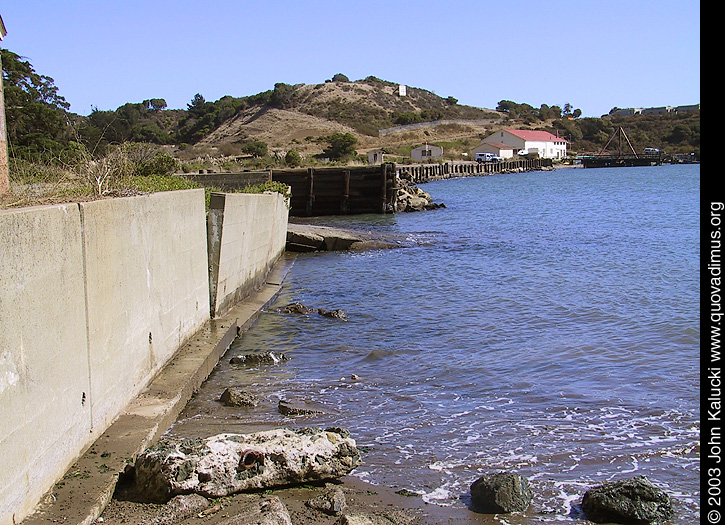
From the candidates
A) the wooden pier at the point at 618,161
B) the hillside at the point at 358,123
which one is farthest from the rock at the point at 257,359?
the wooden pier at the point at 618,161

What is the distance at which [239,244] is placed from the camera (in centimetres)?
1285

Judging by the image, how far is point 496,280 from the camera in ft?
58.9

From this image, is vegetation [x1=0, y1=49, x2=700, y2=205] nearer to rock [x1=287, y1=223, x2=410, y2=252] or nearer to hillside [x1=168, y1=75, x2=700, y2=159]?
hillside [x1=168, y1=75, x2=700, y2=159]

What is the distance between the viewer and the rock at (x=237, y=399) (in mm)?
7969

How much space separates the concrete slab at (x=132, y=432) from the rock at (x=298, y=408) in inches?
41.8

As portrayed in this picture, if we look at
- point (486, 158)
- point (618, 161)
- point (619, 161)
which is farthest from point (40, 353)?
point (619, 161)

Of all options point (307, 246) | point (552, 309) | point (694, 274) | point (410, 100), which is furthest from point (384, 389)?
point (410, 100)

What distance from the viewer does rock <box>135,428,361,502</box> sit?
5145 millimetres

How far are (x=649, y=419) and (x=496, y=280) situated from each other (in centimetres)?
1029

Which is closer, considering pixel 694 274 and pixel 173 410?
pixel 173 410

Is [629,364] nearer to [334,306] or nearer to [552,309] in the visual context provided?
[552,309]

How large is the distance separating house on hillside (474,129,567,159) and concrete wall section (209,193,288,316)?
10706 cm

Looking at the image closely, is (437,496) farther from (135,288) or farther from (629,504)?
(135,288)

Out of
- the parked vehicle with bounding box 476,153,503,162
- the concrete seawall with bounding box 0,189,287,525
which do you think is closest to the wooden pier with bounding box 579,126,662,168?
the parked vehicle with bounding box 476,153,503,162
